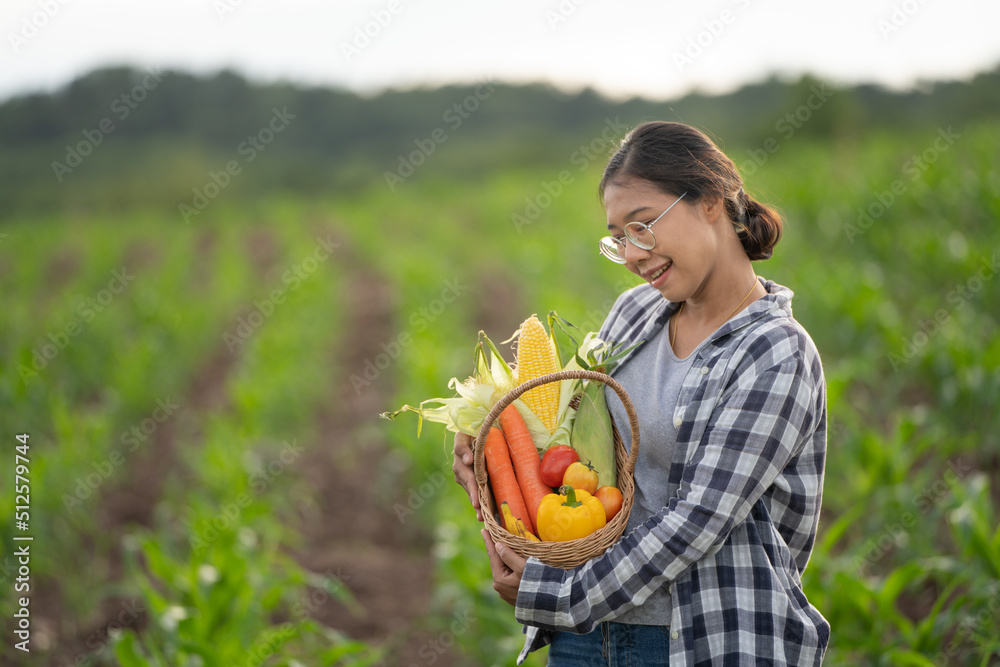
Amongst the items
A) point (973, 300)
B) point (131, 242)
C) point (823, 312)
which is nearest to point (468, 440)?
point (823, 312)

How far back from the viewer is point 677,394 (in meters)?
1.51

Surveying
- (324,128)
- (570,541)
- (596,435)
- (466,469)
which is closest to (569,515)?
(570,541)

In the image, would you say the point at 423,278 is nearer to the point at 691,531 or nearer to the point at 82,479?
the point at 82,479

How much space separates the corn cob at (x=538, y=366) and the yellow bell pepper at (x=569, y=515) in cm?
25

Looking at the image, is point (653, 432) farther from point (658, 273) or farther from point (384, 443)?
point (384, 443)

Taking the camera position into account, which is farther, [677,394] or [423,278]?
[423,278]

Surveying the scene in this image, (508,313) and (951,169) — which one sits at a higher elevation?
(951,169)

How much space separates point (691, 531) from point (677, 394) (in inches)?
12.6

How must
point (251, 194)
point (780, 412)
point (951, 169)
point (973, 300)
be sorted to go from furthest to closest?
1. point (251, 194)
2. point (951, 169)
3. point (973, 300)
4. point (780, 412)

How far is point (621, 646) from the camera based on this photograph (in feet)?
4.88

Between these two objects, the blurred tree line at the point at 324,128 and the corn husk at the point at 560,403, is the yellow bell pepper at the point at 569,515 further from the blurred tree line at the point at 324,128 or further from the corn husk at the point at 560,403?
the blurred tree line at the point at 324,128

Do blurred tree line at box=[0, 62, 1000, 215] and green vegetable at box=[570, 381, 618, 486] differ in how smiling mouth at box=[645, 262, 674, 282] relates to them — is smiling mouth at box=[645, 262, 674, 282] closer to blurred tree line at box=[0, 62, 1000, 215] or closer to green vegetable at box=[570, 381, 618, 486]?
green vegetable at box=[570, 381, 618, 486]

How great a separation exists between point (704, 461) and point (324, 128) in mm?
55594

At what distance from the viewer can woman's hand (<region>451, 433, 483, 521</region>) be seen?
160cm
